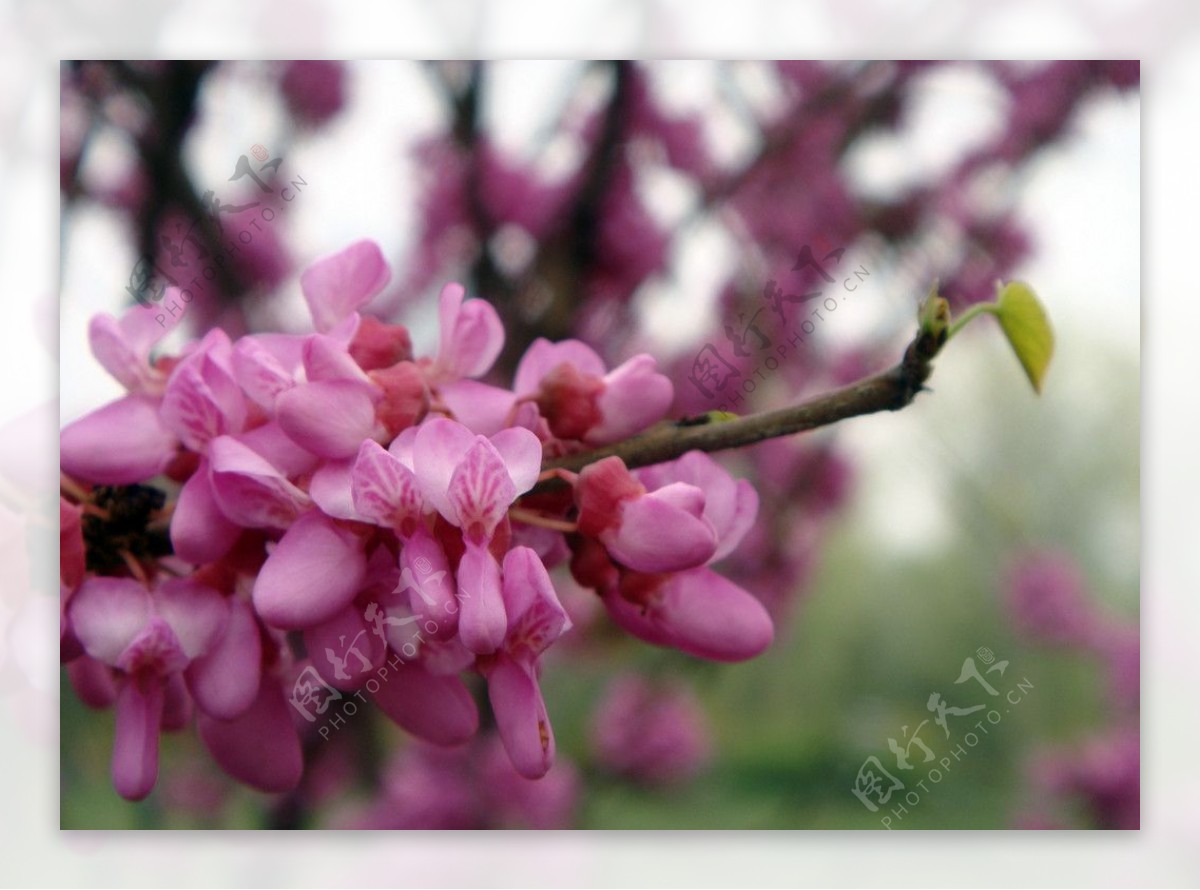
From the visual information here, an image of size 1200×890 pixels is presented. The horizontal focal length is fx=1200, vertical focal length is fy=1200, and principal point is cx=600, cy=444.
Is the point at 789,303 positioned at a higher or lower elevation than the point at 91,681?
higher

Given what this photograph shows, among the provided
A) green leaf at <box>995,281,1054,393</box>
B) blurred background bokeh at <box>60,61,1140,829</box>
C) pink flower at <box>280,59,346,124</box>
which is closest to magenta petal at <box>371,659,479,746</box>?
green leaf at <box>995,281,1054,393</box>

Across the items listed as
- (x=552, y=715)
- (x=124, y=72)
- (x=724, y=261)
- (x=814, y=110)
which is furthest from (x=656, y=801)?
(x=124, y=72)

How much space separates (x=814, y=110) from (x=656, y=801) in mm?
599

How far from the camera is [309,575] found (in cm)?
48

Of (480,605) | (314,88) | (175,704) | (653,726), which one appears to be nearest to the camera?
(480,605)

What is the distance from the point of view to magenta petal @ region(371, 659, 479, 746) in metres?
0.55

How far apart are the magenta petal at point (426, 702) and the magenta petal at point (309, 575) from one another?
74mm

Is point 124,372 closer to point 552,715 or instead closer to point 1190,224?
point 552,715

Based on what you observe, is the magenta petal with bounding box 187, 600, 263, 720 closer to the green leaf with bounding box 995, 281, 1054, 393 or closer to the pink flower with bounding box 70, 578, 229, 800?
the pink flower with bounding box 70, 578, 229, 800

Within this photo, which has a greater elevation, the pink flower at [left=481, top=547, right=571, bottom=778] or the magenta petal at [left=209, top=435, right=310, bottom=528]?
the magenta petal at [left=209, top=435, right=310, bottom=528]

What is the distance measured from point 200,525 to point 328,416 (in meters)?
0.07

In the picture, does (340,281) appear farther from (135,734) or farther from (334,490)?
(135,734)

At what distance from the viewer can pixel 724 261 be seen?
1017 mm

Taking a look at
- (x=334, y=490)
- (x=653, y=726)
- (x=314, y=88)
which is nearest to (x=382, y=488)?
(x=334, y=490)
